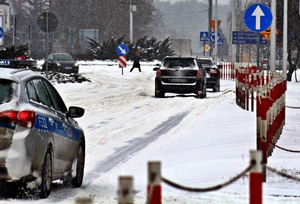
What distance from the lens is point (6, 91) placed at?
9148 millimetres

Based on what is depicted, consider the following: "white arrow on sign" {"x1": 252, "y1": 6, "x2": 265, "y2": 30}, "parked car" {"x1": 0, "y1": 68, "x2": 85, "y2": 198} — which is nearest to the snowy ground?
"parked car" {"x1": 0, "y1": 68, "x2": 85, "y2": 198}

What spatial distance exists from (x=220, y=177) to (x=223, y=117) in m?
11.0

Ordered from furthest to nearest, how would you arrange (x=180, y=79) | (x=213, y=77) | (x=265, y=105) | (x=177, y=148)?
(x=213, y=77) → (x=180, y=79) → (x=177, y=148) → (x=265, y=105)

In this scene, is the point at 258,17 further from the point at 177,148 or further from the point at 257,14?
the point at 177,148

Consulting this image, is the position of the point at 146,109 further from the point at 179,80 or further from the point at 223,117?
the point at 179,80

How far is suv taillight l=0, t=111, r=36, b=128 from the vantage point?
8828 mm

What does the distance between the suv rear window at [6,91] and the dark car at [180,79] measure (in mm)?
21940

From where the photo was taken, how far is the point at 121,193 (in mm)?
4660

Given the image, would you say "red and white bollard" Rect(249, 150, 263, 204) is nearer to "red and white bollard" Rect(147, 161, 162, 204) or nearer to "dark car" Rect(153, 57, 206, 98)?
"red and white bollard" Rect(147, 161, 162, 204)

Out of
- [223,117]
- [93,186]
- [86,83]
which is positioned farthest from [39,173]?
[86,83]

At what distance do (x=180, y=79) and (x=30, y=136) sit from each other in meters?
22.4

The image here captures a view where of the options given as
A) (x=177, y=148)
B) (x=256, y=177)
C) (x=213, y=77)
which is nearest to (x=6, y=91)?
(x=256, y=177)

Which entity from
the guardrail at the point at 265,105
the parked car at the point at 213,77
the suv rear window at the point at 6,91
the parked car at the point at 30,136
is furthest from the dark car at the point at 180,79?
the suv rear window at the point at 6,91

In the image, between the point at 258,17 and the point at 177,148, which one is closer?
the point at 177,148
